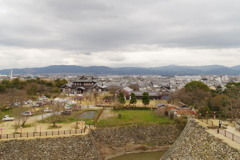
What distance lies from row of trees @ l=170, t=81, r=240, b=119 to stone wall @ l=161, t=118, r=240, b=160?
19.9ft

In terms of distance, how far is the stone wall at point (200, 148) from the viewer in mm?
10338

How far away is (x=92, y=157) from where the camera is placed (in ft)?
45.1

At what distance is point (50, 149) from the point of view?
43.9ft

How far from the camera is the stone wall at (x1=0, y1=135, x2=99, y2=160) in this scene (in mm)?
12688

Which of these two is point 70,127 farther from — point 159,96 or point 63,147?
point 159,96

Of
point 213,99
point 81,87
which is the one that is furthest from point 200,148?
point 81,87

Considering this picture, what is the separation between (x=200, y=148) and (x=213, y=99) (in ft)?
41.8

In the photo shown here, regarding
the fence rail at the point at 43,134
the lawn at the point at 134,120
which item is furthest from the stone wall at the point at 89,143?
the lawn at the point at 134,120

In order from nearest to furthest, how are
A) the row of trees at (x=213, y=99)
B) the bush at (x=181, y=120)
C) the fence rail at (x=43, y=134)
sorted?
the fence rail at (x=43, y=134) < the row of trees at (x=213, y=99) < the bush at (x=181, y=120)

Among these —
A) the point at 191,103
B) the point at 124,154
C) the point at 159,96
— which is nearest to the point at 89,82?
the point at 159,96

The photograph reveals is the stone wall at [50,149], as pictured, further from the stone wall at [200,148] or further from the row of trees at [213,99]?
the row of trees at [213,99]

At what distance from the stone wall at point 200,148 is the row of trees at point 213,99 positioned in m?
6.05

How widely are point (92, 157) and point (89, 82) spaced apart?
103ft

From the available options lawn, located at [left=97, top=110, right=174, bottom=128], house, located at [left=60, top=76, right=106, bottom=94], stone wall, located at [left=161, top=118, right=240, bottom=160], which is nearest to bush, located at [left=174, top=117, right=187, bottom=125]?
lawn, located at [left=97, top=110, right=174, bottom=128]
